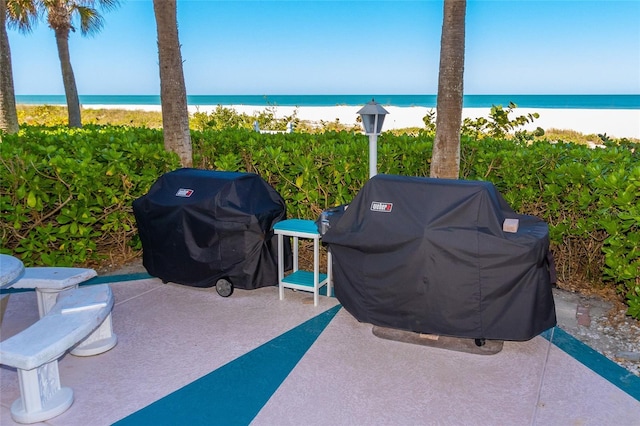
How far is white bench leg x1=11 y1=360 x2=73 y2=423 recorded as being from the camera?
3096mm

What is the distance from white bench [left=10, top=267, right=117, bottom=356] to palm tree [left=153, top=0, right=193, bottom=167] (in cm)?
264

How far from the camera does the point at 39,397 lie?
3.14 m

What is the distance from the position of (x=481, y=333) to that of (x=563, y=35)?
154 feet

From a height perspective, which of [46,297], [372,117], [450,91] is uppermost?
[450,91]

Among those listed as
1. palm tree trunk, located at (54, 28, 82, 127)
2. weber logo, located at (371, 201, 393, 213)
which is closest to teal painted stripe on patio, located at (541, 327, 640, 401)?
weber logo, located at (371, 201, 393, 213)

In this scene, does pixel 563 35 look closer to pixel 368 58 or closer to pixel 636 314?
pixel 368 58

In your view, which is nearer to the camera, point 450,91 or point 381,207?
point 381,207

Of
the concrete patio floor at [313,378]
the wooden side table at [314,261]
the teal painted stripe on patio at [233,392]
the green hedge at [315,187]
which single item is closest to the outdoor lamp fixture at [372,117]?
the wooden side table at [314,261]

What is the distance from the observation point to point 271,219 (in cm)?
520

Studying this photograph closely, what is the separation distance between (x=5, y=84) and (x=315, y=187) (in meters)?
9.39

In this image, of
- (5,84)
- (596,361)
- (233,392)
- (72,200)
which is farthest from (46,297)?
(5,84)

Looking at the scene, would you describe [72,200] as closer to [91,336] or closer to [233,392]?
[91,336]

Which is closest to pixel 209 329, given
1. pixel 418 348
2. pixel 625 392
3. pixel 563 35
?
pixel 418 348

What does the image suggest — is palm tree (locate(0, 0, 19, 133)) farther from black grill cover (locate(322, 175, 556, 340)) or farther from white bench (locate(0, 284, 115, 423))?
black grill cover (locate(322, 175, 556, 340))
